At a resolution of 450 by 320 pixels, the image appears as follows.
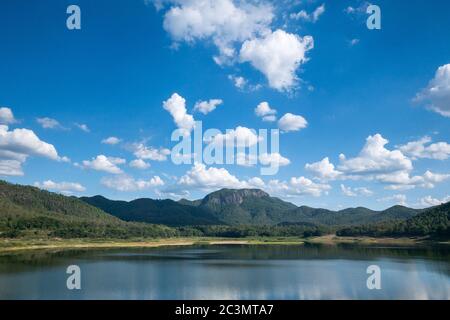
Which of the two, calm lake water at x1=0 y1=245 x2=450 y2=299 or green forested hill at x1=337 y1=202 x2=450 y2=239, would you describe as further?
green forested hill at x1=337 y1=202 x2=450 y2=239

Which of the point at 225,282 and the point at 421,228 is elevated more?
the point at 421,228

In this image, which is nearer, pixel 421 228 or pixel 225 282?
pixel 225 282

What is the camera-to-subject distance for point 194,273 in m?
62.9

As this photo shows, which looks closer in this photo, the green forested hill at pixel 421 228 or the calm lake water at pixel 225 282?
the calm lake water at pixel 225 282

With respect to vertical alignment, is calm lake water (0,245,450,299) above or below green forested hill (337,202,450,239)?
below

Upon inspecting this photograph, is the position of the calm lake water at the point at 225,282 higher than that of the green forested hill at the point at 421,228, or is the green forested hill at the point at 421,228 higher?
the green forested hill at the point at 421,228
